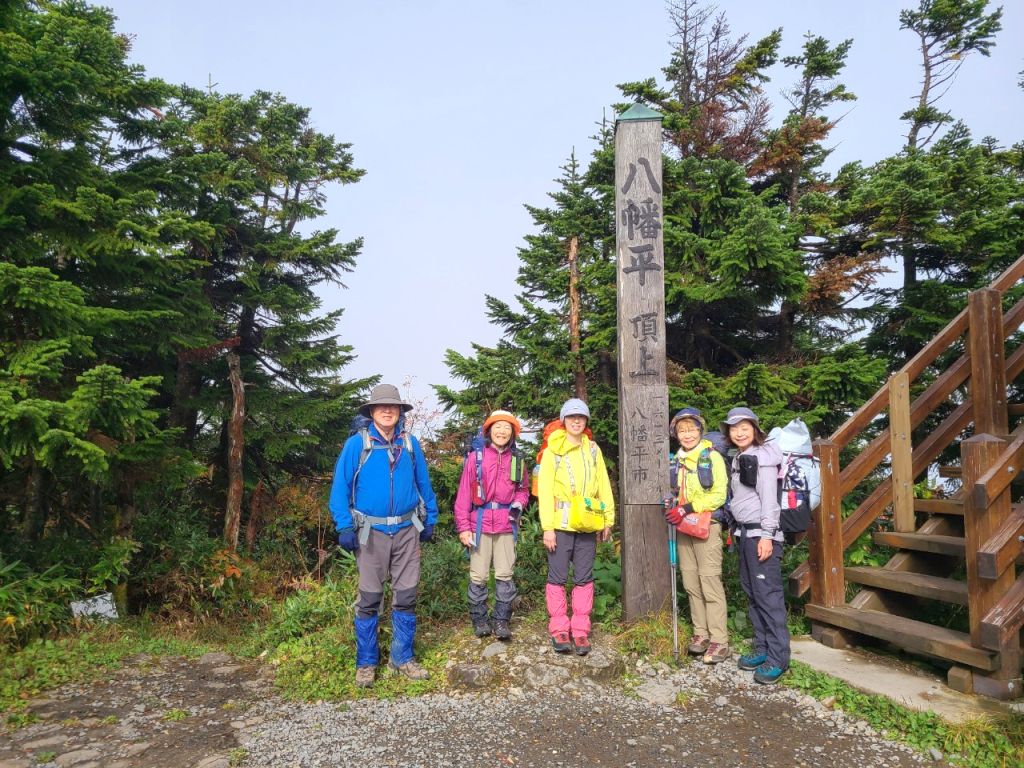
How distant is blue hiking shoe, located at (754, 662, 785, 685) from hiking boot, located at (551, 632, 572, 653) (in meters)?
1.40

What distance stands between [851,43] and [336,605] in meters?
10.6

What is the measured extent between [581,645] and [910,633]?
2.47 m

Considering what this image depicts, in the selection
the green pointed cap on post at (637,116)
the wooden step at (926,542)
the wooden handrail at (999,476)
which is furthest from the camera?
the green pointed cap on post at (637,116)

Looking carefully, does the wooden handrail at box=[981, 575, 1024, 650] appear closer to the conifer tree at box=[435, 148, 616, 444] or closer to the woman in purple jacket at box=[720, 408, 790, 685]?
the woman in purple jacket at box=[720, 408, 790, 685]

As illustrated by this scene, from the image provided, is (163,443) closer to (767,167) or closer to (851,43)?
(767,167)

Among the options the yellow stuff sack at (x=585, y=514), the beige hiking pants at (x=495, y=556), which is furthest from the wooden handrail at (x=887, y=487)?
the beige hiking pants at (x=495, y=556)

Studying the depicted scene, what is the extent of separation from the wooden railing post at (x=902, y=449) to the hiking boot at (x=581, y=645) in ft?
10.6

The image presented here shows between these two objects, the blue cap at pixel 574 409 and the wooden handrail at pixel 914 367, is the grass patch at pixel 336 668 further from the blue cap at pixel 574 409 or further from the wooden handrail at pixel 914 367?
the wooden handrail at pixel 914 367

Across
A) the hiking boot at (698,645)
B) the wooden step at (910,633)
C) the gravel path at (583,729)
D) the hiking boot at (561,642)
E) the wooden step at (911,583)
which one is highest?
the wooden step at (911,583)

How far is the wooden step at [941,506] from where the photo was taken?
5.77 m

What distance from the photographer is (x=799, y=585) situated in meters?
5.80

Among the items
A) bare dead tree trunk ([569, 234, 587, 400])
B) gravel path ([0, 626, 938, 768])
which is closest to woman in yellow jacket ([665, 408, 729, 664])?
gravel path ([0, 626, 938, 768])

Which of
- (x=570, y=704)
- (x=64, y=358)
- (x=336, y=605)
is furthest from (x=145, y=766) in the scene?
(x=64, y=358)

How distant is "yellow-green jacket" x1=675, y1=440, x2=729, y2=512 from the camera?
4887 millimetres
